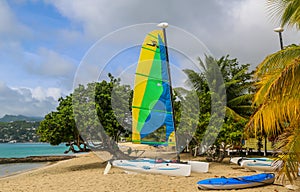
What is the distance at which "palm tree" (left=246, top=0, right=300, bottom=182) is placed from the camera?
5.34 meters

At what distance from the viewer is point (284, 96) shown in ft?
18.7

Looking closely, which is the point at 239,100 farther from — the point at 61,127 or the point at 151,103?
the point at 61,127

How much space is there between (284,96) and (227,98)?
13.0m

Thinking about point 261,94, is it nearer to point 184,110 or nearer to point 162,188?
point 162,188

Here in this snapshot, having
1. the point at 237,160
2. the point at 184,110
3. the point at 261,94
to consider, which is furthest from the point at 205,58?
the point at 261,94

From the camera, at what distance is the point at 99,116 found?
1253cm

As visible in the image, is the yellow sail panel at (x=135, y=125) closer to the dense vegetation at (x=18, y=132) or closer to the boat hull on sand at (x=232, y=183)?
the boat hull on sand at (x=232, y=183)

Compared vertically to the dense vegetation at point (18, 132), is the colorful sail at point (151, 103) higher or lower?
lower

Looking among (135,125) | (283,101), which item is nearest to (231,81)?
(135,125)

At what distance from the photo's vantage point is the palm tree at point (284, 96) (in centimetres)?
534

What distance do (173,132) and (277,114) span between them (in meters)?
5.71

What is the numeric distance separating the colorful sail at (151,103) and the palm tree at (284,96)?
4879mm

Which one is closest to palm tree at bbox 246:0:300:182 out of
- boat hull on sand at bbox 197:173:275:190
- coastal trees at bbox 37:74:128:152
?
boat hull on sand at bbox 197:173:275:190

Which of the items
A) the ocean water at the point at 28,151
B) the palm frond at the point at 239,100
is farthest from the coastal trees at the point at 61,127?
the ocean water at the point at 28,151
